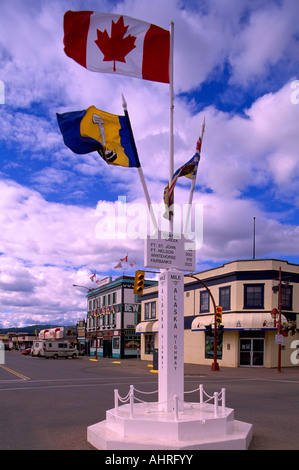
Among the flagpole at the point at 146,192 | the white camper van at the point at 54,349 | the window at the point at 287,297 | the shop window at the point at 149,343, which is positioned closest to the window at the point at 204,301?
the window at the point at 287,297

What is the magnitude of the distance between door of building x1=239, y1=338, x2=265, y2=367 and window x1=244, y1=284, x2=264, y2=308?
2.60 meters

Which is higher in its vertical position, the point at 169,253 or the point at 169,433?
the point at 169,253

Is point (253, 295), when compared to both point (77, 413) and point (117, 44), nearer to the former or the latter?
point (77, 413)

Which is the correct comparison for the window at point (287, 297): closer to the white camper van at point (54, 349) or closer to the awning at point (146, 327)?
the awning at point (146, 327)

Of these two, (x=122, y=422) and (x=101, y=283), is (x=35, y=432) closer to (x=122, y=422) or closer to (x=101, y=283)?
(x=122, y=422)

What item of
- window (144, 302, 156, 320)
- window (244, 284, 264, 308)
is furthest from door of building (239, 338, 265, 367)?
window (144, 302, 156, 320)

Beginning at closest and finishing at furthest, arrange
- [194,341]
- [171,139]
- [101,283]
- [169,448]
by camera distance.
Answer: [169,448] → [171,139] → [194,341] → [101,283]

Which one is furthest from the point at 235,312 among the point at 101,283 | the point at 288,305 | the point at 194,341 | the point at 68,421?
the point at 101,283

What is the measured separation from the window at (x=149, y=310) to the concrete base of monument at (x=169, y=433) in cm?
4088

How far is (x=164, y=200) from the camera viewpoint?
10195 mm

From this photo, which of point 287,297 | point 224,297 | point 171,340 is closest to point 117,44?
point 171,340

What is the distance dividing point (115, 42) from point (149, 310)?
4290 cm

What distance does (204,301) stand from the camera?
3881 centimetres
